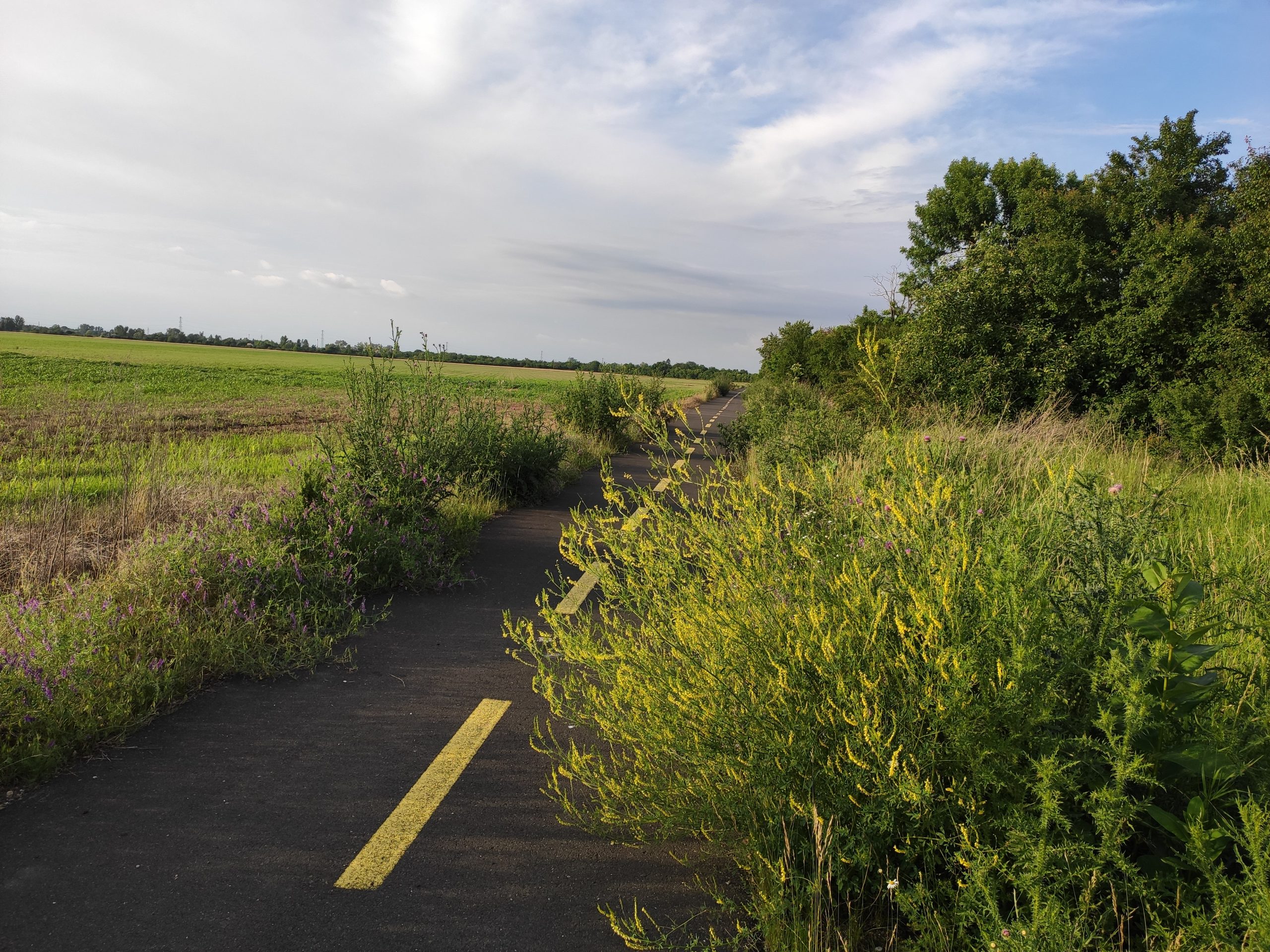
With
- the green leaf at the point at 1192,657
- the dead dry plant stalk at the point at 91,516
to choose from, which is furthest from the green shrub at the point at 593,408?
the green leaf at the point at 1192,657

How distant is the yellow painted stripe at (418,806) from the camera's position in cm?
289

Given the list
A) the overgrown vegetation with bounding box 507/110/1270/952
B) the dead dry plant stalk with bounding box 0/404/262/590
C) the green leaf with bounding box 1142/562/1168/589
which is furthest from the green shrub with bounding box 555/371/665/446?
the green leaf with bounding box 1142/562/1168/589

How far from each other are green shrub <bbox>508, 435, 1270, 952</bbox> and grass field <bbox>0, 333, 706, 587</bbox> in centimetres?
519

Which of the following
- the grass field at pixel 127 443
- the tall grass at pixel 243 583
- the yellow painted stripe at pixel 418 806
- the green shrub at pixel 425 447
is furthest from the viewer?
the green shrub at pixel 425 447

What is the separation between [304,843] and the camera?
3061mm

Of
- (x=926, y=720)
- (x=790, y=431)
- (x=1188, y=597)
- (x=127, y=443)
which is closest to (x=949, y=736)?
(x=926, y=720)

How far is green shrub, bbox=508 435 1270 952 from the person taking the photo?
2.01 m

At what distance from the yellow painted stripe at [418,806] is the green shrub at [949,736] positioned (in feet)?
2.36

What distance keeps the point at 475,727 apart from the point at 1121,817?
10.4 feet

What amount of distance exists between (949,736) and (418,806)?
2.36 meters

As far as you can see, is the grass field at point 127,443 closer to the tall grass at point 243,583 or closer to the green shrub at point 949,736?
the tall grass at point 243,583

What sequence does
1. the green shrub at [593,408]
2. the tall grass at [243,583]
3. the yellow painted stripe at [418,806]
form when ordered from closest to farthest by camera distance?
the yellow painted stripe at [418,806] < the tall grass at [243,583] < the green shrub at [593,408]

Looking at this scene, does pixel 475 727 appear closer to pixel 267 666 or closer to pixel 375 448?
pixel 267 666

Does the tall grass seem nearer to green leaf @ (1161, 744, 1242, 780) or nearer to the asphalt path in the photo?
the asphalt path
